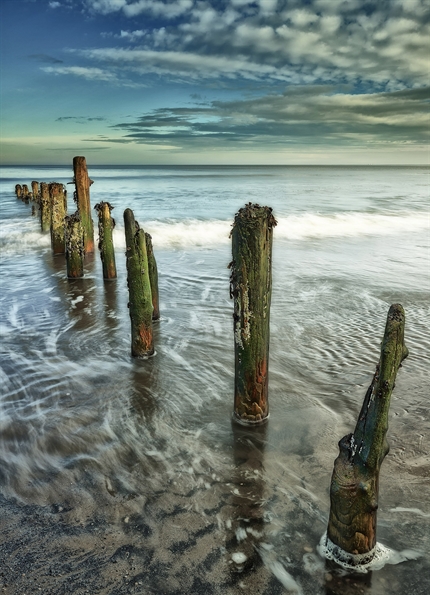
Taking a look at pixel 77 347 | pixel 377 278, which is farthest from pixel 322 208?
pixel 77 347

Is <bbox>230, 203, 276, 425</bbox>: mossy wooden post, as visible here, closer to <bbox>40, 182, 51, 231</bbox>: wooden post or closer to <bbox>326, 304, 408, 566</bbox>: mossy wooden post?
<bbox>326, 304, 408, 566</bbox>: mossy wooden post

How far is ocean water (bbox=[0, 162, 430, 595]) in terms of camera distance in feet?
10.3

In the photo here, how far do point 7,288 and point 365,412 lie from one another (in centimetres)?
945

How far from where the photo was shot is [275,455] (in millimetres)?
4305

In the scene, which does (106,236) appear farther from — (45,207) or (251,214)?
(45,207)

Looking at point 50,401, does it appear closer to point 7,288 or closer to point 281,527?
point 281,527

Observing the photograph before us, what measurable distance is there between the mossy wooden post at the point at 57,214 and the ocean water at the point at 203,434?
3088mm

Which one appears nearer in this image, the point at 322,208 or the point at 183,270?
the point at 183,270

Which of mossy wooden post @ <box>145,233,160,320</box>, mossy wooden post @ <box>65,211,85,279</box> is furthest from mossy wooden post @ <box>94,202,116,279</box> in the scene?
mossy wooden post @ <box>145,233,160,320</box>

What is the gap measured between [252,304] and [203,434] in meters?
1.44

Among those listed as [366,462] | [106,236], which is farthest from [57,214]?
[366,462]

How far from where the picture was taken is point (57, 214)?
12.9 m

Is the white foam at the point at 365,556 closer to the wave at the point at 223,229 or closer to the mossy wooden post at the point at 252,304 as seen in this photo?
the mossy wooden post at the point at 252,304

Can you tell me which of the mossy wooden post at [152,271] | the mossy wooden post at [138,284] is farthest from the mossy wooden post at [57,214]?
the mossy wooden post at [138,284]
